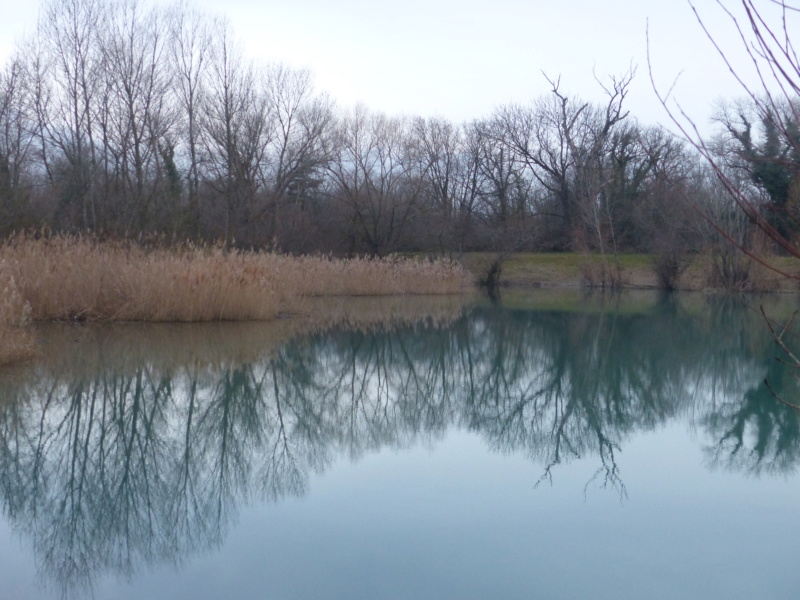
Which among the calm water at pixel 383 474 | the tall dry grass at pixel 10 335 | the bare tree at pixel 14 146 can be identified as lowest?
the calm water at pixel 383 474

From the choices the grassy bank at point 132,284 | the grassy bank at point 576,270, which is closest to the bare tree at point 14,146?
the grassy bank at point 132,284

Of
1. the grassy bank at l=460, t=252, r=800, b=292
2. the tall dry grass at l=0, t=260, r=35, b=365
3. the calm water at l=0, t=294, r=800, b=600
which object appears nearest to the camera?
the calm water at l=0, t=294, r=800, b=600

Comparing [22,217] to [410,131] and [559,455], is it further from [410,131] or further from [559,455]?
[410,131]

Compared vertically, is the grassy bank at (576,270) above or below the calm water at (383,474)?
above

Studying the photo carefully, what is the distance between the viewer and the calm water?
3.45 metres

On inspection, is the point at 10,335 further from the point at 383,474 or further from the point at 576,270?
the point at 576,270

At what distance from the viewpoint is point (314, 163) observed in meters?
31.3

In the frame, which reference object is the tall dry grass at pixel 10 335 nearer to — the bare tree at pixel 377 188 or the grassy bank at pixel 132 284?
the grassy bank at pixel 132 284

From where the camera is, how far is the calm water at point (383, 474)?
345 centimetres

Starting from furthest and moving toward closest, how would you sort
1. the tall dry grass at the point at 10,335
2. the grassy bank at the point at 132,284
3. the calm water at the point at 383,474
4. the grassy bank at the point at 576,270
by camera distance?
the grassy bank at the point at 576,270, the grassy bank at the point at 132,284, the tall dry grass at the point at 10,335, the calm water at the point at 383,474

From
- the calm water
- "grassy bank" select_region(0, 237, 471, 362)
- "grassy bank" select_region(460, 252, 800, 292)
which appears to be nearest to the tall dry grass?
the calm water

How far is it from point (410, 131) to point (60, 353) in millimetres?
27756

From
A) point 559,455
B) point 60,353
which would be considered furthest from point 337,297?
point 559,455

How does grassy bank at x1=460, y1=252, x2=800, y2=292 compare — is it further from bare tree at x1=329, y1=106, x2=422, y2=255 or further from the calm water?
the calm water
